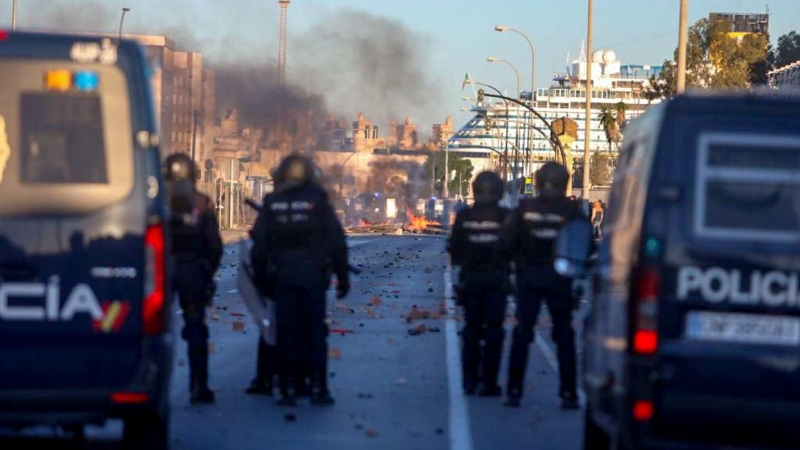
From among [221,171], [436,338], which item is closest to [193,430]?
[436,338]

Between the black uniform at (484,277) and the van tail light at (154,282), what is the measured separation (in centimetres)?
552

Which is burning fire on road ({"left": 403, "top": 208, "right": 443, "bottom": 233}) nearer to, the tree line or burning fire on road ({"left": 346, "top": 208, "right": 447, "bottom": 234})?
burning fire on road ({"left": 346, "top": 208, "right": 447, "bottom": 234})

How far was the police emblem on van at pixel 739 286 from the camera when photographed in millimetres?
7098

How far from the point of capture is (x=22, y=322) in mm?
7520

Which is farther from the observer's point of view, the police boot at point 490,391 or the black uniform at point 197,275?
the police boot at point 490,391

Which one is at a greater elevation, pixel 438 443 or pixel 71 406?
pixel 71 406

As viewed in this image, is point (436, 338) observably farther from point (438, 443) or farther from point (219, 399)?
point (438, 443)

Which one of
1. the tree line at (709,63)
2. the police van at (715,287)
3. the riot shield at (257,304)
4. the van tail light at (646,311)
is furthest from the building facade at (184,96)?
the van tail light at (646,311)

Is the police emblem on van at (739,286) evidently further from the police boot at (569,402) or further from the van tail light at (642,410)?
the police boot at (569,402)

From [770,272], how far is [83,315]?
10.1 ft

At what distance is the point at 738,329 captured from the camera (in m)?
7.11

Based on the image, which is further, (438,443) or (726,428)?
(438,443)

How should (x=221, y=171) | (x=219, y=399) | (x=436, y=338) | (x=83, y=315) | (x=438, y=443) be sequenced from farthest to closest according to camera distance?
(x=221, y=171) → (x=436, y=338) → (x=219, y=399) → (x=438, y=443) → (x=83, y=315)

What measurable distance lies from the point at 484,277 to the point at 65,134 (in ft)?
19.4
